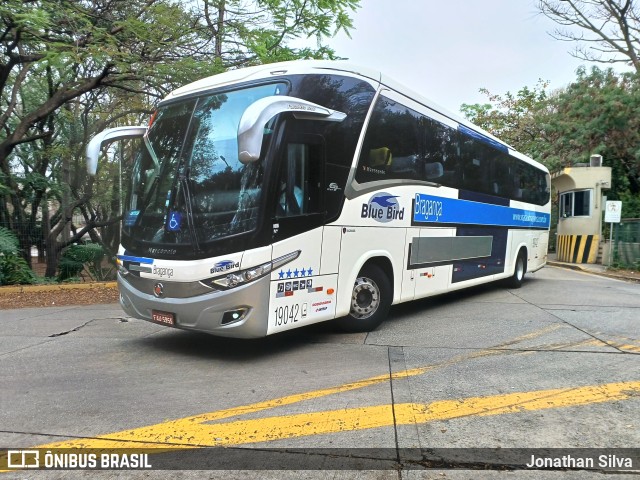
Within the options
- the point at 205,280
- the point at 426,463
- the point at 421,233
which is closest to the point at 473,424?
the point at 426,463

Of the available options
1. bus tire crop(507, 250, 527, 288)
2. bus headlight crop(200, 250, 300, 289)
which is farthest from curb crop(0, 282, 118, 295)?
bus tire crop(507, 250, 527, 288)

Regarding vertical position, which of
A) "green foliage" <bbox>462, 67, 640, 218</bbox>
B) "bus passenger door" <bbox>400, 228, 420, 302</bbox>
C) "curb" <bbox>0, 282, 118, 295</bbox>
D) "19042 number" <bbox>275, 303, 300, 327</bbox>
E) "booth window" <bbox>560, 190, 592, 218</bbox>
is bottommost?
"curb" <bbox>0, 282, 118, 295</bbox>

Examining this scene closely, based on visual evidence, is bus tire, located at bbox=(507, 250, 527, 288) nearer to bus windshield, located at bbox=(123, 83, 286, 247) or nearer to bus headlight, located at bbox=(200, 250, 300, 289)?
bus headlight, located at bbox=(200, 250, 300, 289)

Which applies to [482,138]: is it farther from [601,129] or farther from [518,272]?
[601,129]

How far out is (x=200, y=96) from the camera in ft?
19.5

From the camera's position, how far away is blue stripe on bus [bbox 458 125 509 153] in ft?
30.7

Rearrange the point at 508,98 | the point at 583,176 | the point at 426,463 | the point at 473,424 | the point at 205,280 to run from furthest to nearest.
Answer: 1. the point at 508,98
2. the point at 583,176
3. the point at 205,280
4. the point at 473,424
5. the point at 426,463

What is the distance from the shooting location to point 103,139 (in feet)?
20.0

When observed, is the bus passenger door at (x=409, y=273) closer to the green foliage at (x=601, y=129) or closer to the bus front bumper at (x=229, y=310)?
the bus front bumper at (x=229, y=310)

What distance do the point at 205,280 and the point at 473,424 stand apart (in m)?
2.96

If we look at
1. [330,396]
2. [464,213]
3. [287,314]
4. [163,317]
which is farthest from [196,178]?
[464,213]

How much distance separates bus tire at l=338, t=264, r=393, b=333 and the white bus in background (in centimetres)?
2

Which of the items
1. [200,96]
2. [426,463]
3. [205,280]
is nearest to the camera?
[426,463]

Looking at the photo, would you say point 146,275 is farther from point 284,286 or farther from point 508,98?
point 508,98
